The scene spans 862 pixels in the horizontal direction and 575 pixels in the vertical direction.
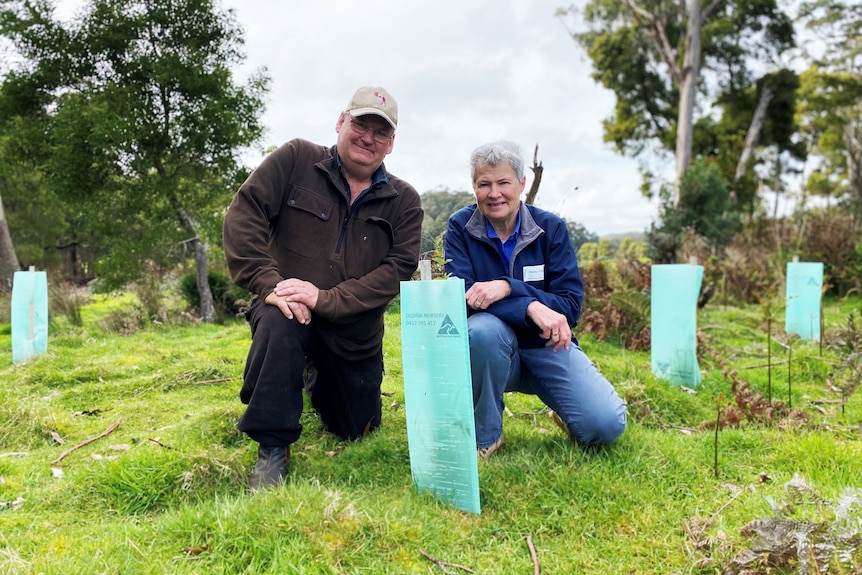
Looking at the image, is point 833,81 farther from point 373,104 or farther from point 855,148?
point 373,104

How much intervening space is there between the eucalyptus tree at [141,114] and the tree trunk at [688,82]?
50.8 feet

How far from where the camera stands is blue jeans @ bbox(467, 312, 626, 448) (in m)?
2.96

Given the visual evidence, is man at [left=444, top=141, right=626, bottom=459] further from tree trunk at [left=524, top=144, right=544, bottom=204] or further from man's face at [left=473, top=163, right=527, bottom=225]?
tree trunk at [left=524, top=144, right=544, bottom=204]

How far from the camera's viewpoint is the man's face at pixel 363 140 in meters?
3.26

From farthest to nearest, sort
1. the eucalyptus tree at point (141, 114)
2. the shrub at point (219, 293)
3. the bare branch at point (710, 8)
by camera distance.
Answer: the bare branch at point (710, 8) < the shrub at point (219, 293) < the eucalyptus tree at point (141, 114)

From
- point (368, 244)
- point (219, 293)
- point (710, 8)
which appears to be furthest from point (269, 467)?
point (710, 8)

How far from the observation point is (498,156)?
3035 millimetres

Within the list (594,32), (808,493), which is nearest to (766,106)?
(594,32)

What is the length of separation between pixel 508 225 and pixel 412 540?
1.67 meters

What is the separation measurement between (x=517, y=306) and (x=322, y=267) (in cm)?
107

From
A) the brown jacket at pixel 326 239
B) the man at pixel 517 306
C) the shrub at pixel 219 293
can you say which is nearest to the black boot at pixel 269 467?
the brown jacket at pixel 326 239

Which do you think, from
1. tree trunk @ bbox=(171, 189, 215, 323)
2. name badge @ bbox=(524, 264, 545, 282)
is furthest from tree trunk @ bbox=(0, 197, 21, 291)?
name badge @ bbox=(524, 264, 545, 282)

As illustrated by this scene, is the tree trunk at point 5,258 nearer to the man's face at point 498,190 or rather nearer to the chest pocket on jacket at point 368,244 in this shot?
the chest pocket on jacket at point 368,244

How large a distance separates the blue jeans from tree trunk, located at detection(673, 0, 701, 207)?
19487mm
